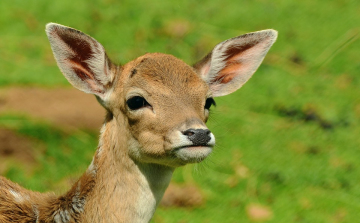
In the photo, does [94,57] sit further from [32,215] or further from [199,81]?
[32,215]

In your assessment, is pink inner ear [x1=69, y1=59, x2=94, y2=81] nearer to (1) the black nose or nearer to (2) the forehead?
(2) the forehead

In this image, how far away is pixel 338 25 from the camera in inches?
412

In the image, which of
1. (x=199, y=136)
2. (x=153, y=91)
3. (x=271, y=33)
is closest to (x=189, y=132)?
(x=199, y=136)

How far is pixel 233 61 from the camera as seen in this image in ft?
19.4

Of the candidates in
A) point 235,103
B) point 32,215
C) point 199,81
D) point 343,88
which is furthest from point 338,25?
point 32,215

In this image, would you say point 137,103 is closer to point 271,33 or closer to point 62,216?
point 62,216

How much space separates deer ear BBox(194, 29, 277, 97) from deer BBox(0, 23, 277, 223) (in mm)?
391

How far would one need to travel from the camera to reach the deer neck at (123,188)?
16.4 ft

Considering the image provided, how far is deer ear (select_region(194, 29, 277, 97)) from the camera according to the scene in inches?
226

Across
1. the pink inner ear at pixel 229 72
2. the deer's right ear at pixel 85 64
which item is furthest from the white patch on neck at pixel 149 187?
the pink inner ear at pixel 229 72

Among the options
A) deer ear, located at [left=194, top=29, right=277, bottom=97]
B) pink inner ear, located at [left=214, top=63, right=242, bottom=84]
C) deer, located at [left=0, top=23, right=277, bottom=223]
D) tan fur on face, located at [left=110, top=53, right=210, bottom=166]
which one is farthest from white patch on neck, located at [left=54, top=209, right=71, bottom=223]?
pink inner ear, located at [left=214, top=63, right=242, bottom=84]

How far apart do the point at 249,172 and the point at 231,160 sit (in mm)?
287

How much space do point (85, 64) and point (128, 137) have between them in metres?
0.79

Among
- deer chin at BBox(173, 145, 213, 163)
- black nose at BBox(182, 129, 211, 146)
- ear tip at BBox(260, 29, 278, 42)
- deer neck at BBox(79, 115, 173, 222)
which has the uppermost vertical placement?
ear tip at BBox(260, 29, 278, 42)
